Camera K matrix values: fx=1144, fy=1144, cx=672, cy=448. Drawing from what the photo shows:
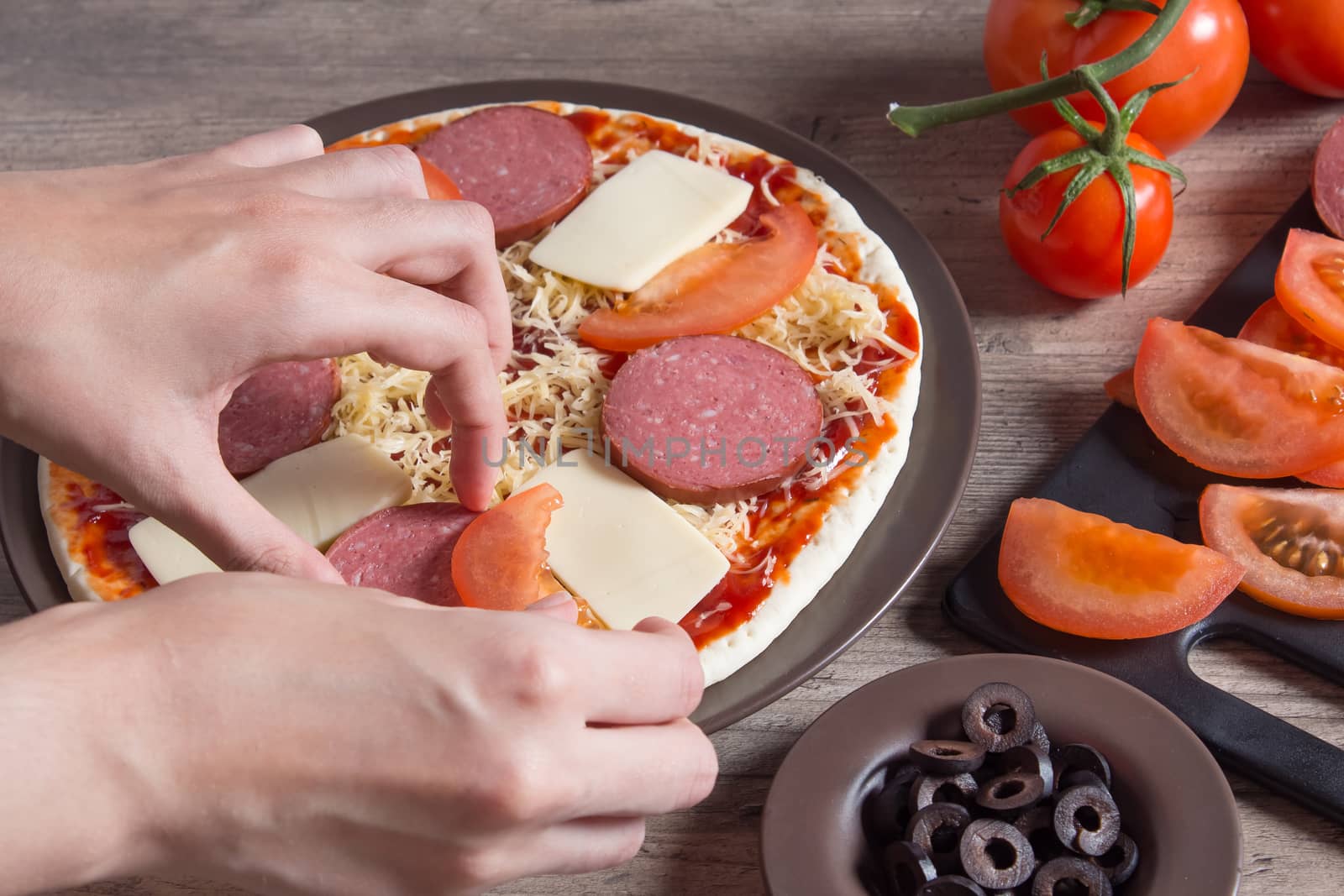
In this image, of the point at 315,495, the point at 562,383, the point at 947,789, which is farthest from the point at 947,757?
the point at 315,495

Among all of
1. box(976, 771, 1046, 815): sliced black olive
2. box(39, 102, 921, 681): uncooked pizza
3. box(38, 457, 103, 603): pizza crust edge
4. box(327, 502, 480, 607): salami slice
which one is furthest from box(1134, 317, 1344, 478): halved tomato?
box(38, 457, 103, 603): pizza crust edge

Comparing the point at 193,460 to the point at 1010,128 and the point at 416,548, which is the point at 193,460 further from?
the point at 1010,128

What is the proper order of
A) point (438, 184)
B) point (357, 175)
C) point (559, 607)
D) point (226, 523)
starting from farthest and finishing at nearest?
point (438, 184), point (357, 175), point (226, 523), point (559, 607)

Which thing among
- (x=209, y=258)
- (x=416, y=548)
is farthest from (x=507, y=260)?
(x=209, y=258)

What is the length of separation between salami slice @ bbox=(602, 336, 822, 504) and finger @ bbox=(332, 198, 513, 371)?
27 centimetres

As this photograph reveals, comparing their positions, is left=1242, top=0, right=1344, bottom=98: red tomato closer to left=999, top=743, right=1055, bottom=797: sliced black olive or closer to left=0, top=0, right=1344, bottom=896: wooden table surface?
left=0, top=0, right=1344, bottom=896: wooden table surface

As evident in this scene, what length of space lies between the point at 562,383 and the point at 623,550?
0.38m

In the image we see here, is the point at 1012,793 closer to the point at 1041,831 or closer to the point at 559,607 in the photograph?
the point at 1041,831

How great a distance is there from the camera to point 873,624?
1.75 m

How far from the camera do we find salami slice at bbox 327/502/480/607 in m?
1.69

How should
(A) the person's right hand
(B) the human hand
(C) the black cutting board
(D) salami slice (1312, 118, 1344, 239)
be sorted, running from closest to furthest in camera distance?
(A) the person's right hand
(B) the human hand
(C) the black cutting board
(D) salami slice (1312, 118, 1344, 239)

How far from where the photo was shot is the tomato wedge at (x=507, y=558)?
1.62 m

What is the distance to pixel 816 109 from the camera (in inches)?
103

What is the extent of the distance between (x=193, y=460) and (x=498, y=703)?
0.54 meters
